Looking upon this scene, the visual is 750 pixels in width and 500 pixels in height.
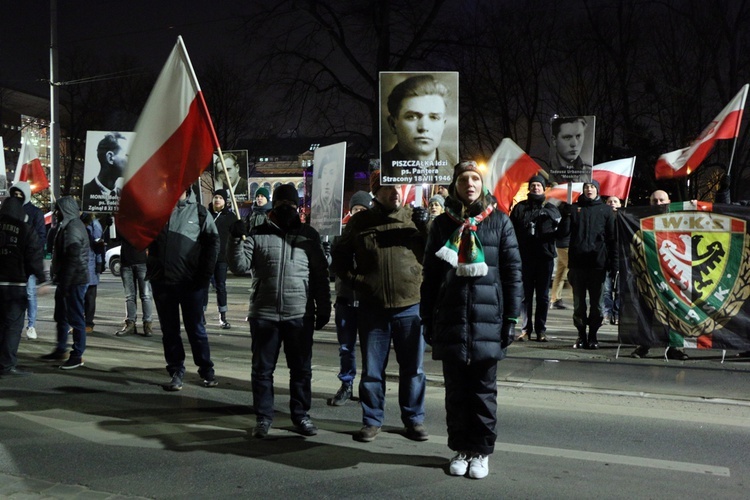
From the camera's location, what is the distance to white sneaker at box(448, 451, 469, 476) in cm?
482

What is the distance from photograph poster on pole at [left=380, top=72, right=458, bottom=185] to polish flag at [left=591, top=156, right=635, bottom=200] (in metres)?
6.55

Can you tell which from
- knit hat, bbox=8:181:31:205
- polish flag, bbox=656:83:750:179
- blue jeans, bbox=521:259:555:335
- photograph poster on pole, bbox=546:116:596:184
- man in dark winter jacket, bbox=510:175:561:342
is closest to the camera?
knit hat, bbox=8:181:31:205

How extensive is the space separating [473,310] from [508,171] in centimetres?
737

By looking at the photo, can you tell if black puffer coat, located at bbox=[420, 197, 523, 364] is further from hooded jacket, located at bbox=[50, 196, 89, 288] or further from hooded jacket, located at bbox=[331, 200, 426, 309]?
hooded jacket, located at bbox=[50, 196, 89, 288]

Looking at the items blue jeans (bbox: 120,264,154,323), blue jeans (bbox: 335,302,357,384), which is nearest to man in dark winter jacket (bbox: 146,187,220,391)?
blue jeans (bbox: 335,302,357,384)

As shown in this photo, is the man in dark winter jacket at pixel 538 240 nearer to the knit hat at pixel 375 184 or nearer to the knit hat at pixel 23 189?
the knit hat at pixel 375 184

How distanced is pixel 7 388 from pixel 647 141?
28491 mm

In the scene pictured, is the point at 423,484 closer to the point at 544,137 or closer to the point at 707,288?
the point at 707,288

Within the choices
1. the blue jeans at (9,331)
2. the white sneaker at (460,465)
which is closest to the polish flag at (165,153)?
the blue jeans at (9,331)

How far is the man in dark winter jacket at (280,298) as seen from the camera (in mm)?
5820

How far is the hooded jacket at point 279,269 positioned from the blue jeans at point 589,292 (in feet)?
15.3

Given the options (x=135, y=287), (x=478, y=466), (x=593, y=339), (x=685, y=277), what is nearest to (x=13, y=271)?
(x=135, y=287)

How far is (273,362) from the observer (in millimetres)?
5922

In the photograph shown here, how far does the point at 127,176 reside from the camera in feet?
21.6
